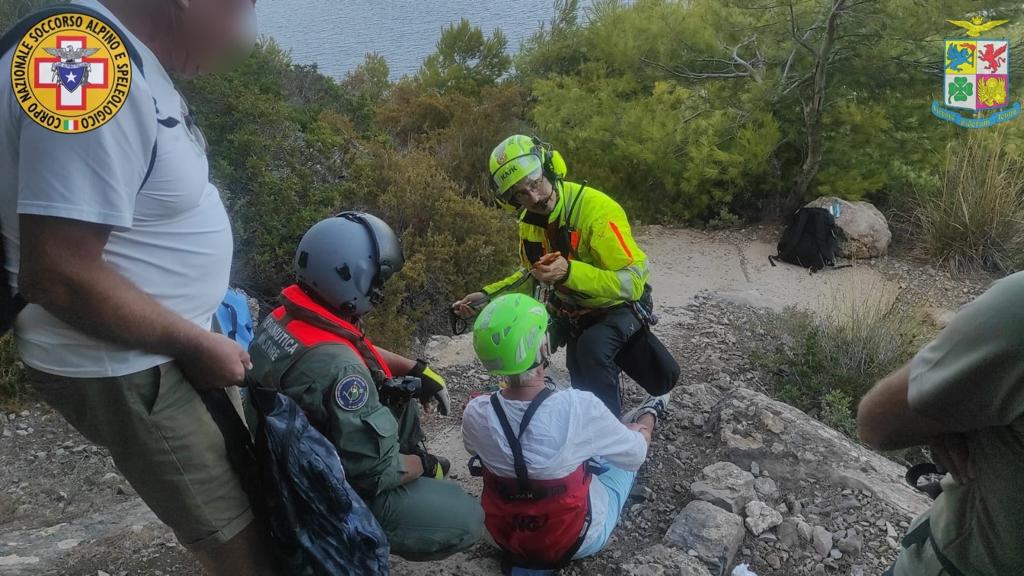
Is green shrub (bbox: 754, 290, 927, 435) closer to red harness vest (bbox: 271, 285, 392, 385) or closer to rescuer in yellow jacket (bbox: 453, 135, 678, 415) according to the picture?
rescuer in yellow jacket (bbox: 453, 135, 678, 415)

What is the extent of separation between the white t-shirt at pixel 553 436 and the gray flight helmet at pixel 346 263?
2.10ft

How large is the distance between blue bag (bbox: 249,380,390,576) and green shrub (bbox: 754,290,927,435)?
367cm

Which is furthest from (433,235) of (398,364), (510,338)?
(510,338)

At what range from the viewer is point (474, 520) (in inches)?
101

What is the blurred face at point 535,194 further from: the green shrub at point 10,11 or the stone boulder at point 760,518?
the green shrub at point 10,11

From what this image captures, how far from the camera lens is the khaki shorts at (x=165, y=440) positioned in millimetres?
1684

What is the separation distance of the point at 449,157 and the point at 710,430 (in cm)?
561

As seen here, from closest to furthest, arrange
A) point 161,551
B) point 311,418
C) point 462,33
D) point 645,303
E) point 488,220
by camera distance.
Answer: point 311,418 < point 161,551 < point 645,303 < point 488,220 < point 462,33

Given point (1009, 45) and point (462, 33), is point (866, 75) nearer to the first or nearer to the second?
point (1009, 45)

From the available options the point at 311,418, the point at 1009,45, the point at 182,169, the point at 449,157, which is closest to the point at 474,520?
the point at 311,418

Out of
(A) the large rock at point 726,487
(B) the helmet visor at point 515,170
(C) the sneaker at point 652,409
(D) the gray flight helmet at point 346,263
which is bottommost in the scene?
(A) the large rock at point 726,487

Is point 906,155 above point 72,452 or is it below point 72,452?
above

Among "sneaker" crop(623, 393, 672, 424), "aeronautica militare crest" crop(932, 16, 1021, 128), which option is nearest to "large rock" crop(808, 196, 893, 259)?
"aeronautica militare crest" crop(932, 16, 1021, 128)

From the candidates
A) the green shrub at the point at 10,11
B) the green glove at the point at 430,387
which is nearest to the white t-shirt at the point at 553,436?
the green glove at the point at 430,387
